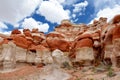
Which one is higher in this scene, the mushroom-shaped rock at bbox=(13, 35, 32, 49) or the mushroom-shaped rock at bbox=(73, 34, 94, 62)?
the mushroom-shaped rock at bbox=(13, 35, 32, 49)

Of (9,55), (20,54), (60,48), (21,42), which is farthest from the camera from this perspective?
(60,48)

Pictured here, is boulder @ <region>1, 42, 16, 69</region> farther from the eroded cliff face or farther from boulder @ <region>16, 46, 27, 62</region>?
boulder @ <region>16, 46, 27, 62</region>

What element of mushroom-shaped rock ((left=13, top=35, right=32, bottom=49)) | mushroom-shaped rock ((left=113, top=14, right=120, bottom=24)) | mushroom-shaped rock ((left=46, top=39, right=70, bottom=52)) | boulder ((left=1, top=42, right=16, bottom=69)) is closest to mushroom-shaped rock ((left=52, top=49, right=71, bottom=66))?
mushroom-shaped rock ((left=46, top=39, right=70, bottom=52))

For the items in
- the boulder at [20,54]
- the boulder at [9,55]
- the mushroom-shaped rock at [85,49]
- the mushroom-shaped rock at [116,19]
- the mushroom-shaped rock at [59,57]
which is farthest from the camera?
the boulder at [20,54]

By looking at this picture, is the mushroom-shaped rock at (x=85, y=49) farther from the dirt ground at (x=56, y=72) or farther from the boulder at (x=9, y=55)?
the boulder at (x=9, y=55)

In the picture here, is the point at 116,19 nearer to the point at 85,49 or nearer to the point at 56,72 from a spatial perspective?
the point at 85,49

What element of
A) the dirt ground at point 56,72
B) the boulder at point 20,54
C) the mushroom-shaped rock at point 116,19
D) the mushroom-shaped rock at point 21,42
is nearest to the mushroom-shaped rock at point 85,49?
the dirt ground at point 56,72

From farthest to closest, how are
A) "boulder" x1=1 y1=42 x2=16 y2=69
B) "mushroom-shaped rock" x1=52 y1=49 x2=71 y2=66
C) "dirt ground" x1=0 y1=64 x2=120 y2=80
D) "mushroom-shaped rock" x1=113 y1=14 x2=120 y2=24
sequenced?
"mushroom-shaped rock" x1=52 y1=49 x2=71 y2=66 < "boulder" x1=1 y1=42 x2=16 y2=69 < "mushroom-shaped rock" x1=113 y1=14 x2=120 y2=24 < "dirt ground" x1=0 y1=64 x2=120 y2=80

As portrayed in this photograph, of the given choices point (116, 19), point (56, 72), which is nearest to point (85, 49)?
point (116, 19)

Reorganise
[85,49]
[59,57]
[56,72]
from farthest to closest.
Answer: [59,57] < [85,49] < [56,72]

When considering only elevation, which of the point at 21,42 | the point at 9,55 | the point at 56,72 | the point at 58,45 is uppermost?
the point at 21,42

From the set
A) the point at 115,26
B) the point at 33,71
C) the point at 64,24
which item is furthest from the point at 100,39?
the point at 64,24

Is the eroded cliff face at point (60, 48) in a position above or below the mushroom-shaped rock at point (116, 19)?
below

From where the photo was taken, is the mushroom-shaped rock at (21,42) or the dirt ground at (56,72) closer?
the dirt ground at (56,72)
